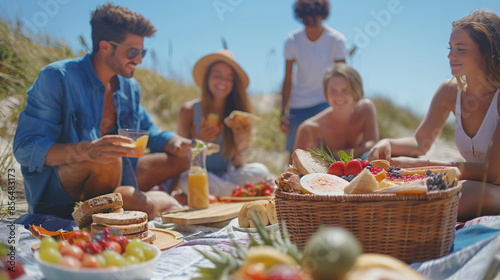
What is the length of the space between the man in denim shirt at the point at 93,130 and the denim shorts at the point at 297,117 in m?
1.79

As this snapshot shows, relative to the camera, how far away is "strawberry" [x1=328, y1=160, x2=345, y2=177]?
7.92ft

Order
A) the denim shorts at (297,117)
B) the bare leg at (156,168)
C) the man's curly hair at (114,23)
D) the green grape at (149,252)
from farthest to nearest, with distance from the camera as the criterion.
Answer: the denim shorts at (297,117), the bare leg at (156,168), the man's curly hair at (114,23), the green grape at (149,252)

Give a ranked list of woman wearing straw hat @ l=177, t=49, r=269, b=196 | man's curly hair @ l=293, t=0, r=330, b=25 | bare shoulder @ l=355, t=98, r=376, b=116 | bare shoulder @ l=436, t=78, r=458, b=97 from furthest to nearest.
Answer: man's curly hair @ l=293, t=0, r=330, b=25, woman wearing straw hat @ l=177, t=49, r=269, b=196, bare shoulder @ l=355, t=98, r=376, b=116, bare shoulder @ l=436, t=78, r=458, b=97

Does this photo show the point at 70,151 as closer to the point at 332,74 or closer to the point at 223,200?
the point at 223,200

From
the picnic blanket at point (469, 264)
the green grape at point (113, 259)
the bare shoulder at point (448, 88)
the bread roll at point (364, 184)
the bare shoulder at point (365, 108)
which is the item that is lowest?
the picnic blanket at point (469, 264)

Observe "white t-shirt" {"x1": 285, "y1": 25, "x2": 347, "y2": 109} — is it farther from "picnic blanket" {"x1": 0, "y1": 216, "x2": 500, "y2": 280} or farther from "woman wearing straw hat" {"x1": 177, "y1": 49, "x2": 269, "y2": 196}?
"picnic blanket" {"x1": 0, "y1": 216, "x2": 500, "y2": 280}

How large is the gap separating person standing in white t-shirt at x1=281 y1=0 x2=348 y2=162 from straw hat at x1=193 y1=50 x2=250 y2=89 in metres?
0.80

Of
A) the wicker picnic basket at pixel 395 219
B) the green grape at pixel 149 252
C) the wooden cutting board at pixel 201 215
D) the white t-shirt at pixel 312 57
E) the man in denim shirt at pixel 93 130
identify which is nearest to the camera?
the green grape at pixel 149 252

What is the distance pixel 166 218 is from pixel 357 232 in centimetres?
175

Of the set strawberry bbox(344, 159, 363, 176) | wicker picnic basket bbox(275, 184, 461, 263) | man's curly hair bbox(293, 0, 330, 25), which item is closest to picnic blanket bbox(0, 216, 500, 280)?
wicker picnic basket bbox(275, 184, 461, 263)

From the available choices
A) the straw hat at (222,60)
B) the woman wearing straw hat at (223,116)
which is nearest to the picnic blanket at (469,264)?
the woman wearing straw hat at (223,116)

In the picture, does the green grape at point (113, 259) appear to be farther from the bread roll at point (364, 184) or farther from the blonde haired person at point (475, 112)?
the blonde haired person at point (475, 112)

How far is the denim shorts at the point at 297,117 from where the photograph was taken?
5.46 m

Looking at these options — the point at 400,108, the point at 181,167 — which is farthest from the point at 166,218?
the point at 400,108
